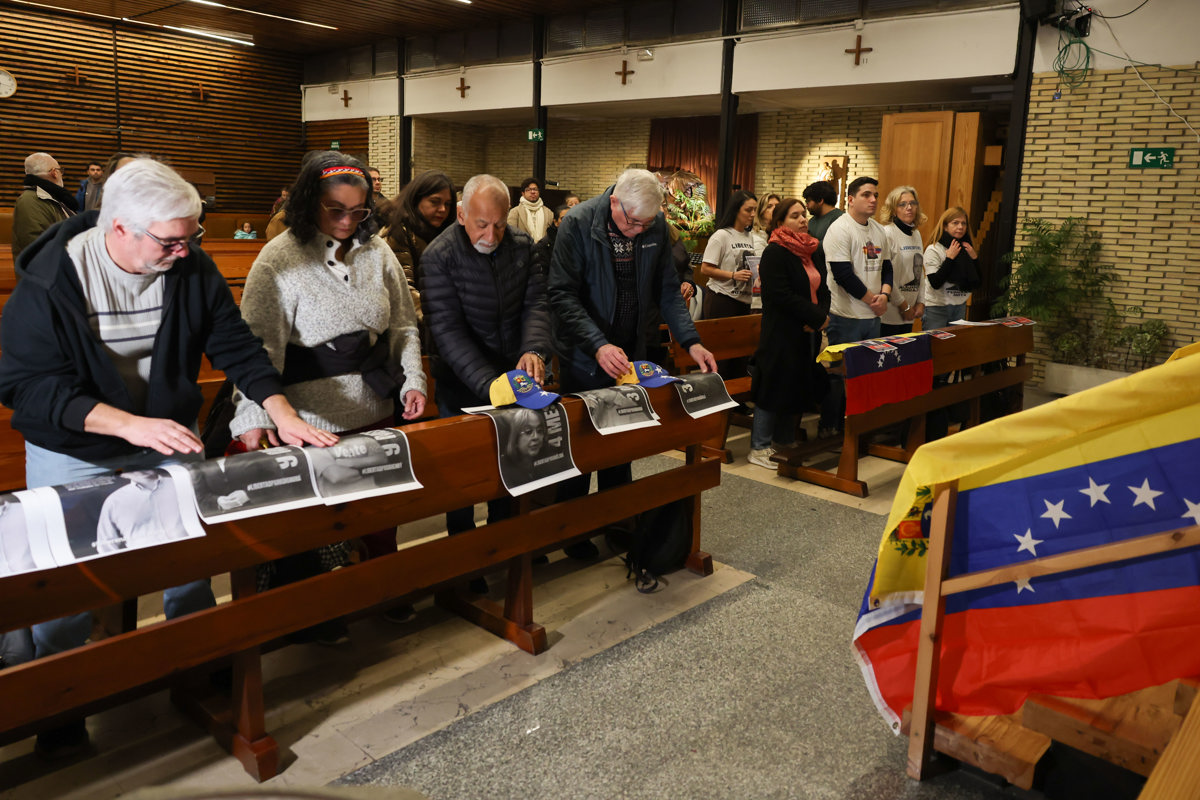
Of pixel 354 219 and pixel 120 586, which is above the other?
pixel 354 219

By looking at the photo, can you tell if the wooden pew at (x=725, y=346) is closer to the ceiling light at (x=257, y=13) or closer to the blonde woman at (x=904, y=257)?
the blonde woman at (x=904, y=257)

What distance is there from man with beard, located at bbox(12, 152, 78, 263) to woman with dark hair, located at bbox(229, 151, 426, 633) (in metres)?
4.65

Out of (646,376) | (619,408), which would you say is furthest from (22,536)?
(646,376)

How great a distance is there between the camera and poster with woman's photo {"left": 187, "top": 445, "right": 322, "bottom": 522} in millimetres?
2047

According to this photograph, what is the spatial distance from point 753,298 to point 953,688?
13.6 ft

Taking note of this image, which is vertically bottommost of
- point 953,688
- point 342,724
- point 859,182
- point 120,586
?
point 342,724

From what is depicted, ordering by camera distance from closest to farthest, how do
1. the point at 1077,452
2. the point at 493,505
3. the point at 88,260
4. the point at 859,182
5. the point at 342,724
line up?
the point at 1077,452, the point at 88,260, the point at 342,724, the point at 493,505, the point at 859,182

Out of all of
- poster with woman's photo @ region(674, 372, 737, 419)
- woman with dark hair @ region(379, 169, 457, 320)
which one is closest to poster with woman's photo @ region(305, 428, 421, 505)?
poster with woman's photo @ region(674, 372, 737, 419)

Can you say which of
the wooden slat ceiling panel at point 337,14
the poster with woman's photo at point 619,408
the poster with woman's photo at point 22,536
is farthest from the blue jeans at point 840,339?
the wooden slat ceiling panel at point 337,14

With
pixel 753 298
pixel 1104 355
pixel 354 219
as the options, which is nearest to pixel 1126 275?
pixel 1104 355

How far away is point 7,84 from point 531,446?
1388 centimetres

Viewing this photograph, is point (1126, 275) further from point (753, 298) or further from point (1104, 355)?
point (753, 298)

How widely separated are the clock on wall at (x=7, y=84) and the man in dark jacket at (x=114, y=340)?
1356cm

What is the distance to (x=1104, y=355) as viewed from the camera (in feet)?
26.1
